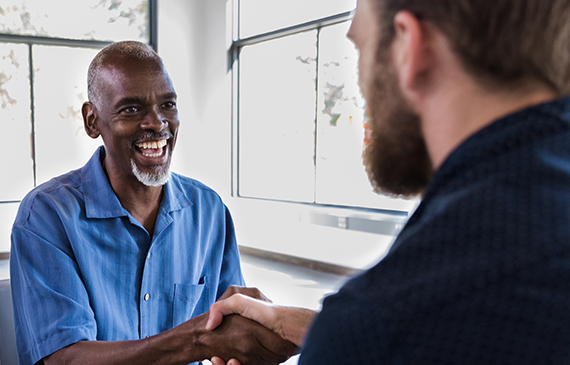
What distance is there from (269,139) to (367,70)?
548 centimetres

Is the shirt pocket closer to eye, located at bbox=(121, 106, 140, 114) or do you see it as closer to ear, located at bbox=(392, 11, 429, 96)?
eye, located at bbox=(121, 106, 140, 114)

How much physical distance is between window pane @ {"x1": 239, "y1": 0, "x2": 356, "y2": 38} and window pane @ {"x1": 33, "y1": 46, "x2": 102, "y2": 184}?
75.9 inches

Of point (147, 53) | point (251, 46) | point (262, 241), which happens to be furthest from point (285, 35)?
point (147, 53)

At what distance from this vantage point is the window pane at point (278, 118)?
5.56 metres

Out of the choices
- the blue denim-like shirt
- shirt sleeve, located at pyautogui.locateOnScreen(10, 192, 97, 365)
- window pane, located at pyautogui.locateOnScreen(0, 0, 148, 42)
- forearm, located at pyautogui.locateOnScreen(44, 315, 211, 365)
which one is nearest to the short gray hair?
the blue denim-like shirt

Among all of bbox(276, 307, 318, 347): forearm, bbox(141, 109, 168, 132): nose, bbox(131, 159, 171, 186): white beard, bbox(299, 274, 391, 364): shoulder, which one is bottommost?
bbox(276, 307, 318, 347): forearm

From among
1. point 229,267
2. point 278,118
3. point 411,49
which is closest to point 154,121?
point 229,267

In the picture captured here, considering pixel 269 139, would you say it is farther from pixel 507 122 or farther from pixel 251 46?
pixel 507 122

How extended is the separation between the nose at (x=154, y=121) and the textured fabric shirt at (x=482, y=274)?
114 cm

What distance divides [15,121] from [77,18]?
4.64 feet

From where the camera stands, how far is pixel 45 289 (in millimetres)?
1180

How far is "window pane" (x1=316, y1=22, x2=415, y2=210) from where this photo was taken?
5.05 meters

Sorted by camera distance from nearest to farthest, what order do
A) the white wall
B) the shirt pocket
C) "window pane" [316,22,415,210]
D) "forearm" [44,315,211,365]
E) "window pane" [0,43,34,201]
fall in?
"forearm" [44,315,211,365], the shirt pocket, "window pane" [316,22,415,210], "window pane" [0,43,34,201], the white wall

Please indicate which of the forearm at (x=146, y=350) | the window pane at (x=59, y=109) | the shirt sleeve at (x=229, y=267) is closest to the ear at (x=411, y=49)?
the forearm at (x=146, y=350)
